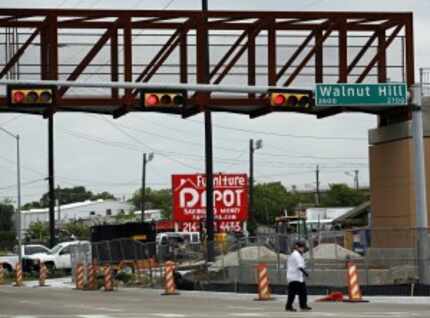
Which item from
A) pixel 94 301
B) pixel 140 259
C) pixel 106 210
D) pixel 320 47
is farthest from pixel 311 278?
pixel 106 210

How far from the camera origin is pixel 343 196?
152500 millimetres

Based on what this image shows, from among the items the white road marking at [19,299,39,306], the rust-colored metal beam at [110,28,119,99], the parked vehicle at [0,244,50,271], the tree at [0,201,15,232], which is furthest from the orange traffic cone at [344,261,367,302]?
the tree at [0,201,15,232]

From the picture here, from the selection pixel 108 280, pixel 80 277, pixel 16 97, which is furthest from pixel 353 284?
pixel 80 277

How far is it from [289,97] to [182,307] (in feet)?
21.3

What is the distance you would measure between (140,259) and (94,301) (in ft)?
41.3

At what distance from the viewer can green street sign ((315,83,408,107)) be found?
91.9ft

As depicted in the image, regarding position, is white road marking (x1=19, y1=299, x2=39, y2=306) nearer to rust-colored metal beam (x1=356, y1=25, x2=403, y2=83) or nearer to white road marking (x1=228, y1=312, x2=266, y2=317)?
white road marking (x1=228, y1=312, x2=266, y2=317)

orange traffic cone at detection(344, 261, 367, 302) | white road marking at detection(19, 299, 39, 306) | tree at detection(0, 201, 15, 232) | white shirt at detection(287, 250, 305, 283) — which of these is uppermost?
tree at detection(0, 201, 15, 232)

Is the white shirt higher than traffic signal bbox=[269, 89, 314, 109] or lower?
lower

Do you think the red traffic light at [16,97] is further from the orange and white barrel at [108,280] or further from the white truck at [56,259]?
the white truck at [56,259]

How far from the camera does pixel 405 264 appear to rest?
30266 mm

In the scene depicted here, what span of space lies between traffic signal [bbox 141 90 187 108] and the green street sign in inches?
152

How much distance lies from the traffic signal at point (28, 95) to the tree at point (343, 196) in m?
123

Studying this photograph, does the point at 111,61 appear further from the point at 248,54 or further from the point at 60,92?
the point at 248,54
